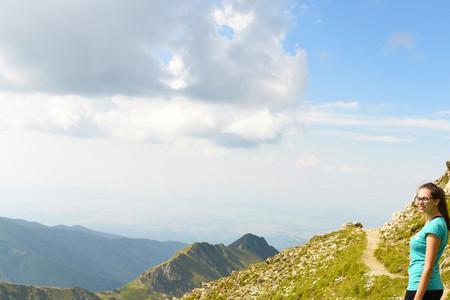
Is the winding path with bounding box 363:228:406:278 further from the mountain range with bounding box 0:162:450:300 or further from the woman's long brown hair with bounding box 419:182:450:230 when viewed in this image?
the woman's long brown hair with bounding box 419:182:450:230

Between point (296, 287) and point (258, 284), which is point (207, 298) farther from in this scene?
point (296, 287)

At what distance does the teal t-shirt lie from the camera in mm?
10016

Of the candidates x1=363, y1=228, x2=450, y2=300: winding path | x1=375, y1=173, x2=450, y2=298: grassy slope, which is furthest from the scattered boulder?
x1=363, y1=228, x2=450, y2=300: winding path

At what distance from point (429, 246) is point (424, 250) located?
21.2 inches

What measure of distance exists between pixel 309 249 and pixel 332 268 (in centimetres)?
1209

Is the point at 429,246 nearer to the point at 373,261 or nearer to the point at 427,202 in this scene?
the point at 427,202

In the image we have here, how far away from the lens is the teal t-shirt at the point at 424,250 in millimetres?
10016

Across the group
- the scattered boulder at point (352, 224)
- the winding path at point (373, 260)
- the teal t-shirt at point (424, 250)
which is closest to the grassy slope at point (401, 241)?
the winding path at point (373, 260)

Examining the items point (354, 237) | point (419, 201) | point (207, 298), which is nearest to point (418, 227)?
point (354, 237)

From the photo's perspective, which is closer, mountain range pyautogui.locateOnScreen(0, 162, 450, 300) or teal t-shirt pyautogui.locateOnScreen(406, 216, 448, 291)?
teal t-shirt pyautogui.locateOnScreen(406, 216, 448, 291)

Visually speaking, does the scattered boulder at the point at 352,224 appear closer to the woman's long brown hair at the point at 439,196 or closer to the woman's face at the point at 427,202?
the woman's long brown hair at the point at 439,196

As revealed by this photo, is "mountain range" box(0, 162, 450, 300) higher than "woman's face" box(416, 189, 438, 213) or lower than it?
lower

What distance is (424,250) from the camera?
10375mm

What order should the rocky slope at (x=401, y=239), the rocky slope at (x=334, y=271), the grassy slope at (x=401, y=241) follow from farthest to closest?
the rocky slope at (x=401, y=239) → the grassy slope at (x=401, y=241) → the rocky slope at (x=334, y=271)
